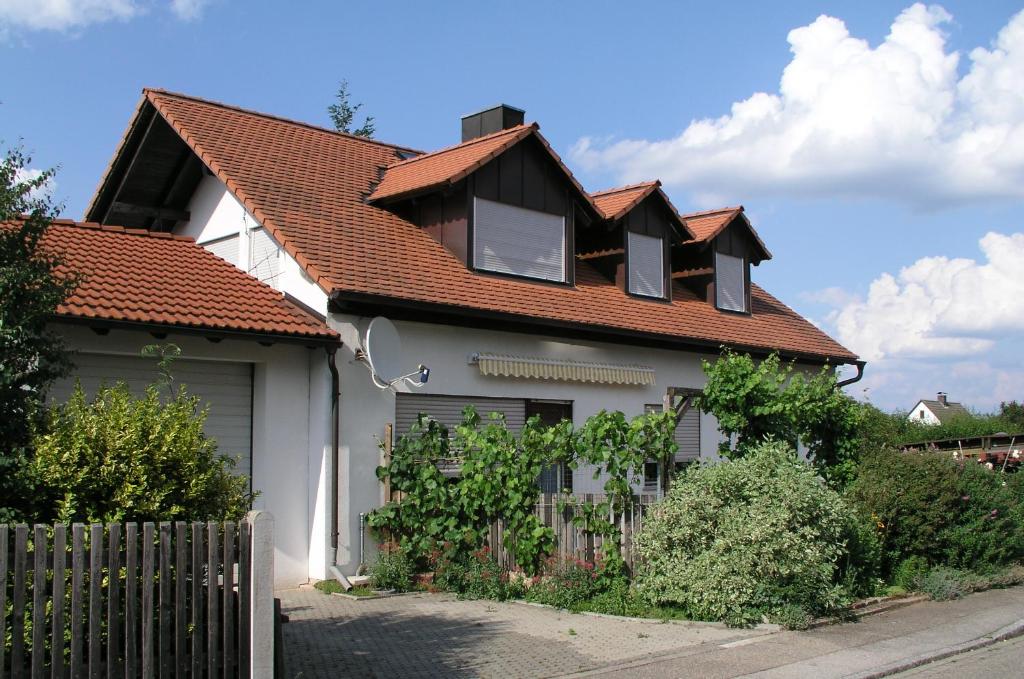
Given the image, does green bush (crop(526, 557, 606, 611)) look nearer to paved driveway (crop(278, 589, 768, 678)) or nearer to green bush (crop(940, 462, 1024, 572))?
paved driveway (crop(278, 589, 768, 678))

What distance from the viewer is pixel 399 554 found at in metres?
12.3

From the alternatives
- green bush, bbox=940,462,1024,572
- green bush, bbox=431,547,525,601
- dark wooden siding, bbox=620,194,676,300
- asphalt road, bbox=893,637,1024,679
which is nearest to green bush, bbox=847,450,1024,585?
green bush, bbox=940,462,1024,572

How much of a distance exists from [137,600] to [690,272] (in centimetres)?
1592

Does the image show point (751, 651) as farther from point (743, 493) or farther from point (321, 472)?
point (321, 472)

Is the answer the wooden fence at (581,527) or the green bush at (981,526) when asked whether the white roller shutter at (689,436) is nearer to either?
the green bush at (981,526)

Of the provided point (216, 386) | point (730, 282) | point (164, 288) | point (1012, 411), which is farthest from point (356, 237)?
point (1012, 411)

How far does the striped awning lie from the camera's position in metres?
14.5

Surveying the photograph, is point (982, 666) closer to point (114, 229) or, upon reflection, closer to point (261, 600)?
point (261, 600)

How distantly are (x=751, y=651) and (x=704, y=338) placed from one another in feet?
30.3

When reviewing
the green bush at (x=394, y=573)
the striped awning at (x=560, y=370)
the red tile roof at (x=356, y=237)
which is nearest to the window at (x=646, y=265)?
the red tile roof at (x=356, y=237)

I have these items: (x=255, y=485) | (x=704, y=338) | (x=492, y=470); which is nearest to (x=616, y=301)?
(x=704, y=338)

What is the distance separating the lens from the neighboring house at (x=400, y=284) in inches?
499

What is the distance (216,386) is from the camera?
1244 centimetres

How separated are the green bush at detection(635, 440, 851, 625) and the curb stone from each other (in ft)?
4.17
